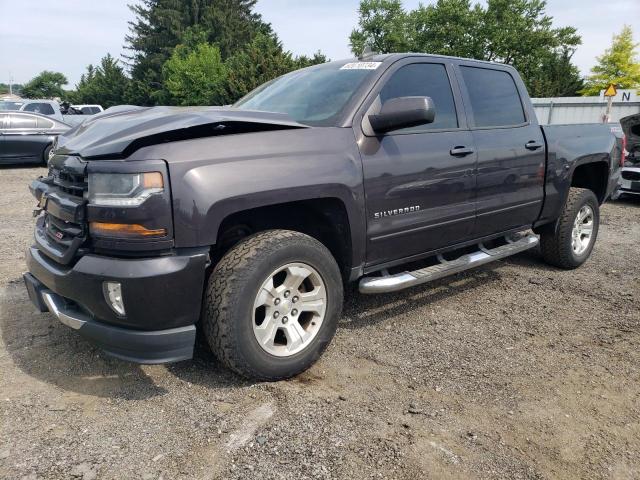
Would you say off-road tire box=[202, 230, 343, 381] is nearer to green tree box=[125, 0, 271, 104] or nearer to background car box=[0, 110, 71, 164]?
background car box=[0, 110, 71, 164]

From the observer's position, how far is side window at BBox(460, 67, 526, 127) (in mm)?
3947

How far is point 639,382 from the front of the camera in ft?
9.69

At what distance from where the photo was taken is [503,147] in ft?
13.0

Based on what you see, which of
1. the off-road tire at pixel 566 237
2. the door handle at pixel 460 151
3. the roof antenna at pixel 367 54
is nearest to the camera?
the door handle at pixel 460 151

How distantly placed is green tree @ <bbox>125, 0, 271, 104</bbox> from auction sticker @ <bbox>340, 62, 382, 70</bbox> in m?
51.0

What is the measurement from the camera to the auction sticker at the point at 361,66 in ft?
11.1

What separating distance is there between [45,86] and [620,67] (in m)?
92.3

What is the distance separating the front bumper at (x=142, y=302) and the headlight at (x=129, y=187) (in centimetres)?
28

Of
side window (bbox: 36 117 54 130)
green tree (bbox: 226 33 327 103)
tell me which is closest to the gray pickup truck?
side window (bbox: 36 117 54 130)

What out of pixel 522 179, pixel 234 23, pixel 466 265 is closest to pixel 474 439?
pixel 466 265

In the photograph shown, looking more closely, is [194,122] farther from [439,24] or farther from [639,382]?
[439,24]

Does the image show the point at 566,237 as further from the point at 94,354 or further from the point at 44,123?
the point at 44,123

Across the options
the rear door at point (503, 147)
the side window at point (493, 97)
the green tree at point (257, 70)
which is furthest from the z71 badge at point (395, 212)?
the green tree at point (257, 70)

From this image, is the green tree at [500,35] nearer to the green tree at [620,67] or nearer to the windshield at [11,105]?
the green tree at [620,67]
